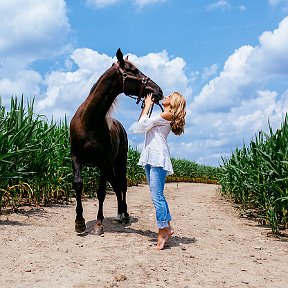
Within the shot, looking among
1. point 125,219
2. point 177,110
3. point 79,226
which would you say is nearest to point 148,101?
point 177,110

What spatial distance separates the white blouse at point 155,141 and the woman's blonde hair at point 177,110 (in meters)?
0.10

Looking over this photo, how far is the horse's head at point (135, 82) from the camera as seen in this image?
5.46m

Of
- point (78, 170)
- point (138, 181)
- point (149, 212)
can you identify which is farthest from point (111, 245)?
point (138, 181)

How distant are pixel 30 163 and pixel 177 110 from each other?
11.3ft

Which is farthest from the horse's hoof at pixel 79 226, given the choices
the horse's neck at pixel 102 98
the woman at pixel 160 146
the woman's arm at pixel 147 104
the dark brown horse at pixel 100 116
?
the woman's arm at pixel 147 104

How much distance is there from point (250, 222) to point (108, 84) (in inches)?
146

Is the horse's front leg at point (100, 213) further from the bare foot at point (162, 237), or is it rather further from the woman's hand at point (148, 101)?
the woman's hand at point (148, 101)

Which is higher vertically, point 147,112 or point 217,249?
point 147,112

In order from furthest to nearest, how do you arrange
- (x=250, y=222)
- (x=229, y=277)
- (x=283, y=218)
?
(x=250, y=222) < (x=283, y=218) < (x=229, y=277)

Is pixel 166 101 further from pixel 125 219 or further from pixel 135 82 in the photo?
pixel 125 219

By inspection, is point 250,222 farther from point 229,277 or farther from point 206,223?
point 229,277

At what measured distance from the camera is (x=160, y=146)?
509cm

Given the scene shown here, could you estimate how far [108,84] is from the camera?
5.54 m

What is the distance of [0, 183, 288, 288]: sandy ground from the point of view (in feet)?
12.6
